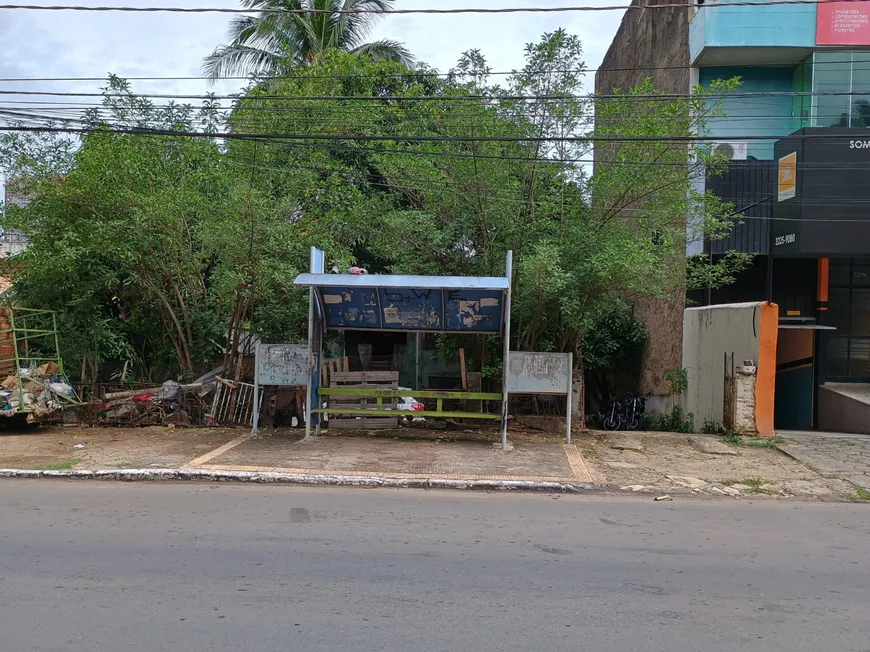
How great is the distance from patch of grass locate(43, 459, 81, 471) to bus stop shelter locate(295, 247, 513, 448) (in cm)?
314

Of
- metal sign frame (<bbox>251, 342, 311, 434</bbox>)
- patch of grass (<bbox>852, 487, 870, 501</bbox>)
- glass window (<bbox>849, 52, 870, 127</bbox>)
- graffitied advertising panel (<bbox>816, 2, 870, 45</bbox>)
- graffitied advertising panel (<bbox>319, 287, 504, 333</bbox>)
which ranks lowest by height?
patch of grass (<bbox>852, 487, 870, 501</bbox>)

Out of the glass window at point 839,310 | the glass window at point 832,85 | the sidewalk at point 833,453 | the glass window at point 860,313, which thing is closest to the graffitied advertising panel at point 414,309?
the sidewalk at point 833,453

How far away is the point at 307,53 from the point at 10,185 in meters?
12.0

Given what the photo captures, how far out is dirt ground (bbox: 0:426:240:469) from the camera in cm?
895

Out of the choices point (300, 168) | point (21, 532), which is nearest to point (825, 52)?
point (300, 168)

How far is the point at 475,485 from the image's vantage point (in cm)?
820

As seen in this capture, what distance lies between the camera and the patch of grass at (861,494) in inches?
318

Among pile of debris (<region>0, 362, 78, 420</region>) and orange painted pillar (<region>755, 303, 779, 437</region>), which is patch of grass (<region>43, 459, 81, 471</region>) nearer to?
pile of debris (<region>0, 362, 78, 420</region>)

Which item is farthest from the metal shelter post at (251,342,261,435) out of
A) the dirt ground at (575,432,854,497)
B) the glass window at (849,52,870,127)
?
the glass window at (849,52,870,127)

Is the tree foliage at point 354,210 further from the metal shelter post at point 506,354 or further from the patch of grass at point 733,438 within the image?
the patch of grass at point 733,438

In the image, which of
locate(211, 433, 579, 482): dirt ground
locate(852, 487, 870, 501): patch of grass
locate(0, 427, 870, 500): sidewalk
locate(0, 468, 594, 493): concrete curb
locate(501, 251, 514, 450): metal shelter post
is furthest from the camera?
locate(501, 251, 514, 450): metal shelter post

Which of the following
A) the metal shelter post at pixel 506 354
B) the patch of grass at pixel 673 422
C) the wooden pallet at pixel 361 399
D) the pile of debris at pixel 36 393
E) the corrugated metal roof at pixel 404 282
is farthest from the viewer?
the patch of grass at pixel 673 422

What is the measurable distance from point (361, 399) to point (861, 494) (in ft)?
22.9

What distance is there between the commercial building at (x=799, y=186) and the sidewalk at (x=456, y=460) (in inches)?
198
